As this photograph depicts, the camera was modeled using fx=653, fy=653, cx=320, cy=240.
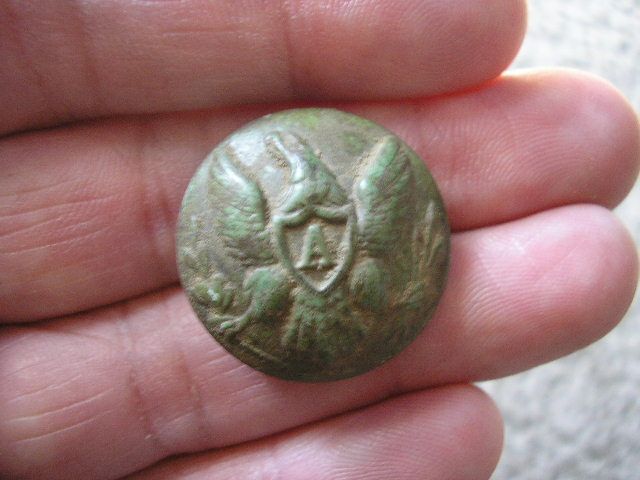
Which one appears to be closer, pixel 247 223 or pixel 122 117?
pixel 247 223

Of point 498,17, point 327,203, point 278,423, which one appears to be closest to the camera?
point 327,203

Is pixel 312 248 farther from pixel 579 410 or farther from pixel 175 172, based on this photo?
pixel 579 410

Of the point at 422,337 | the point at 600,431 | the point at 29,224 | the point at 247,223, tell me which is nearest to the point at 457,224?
the point at 422,337

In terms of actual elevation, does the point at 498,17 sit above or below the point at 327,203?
above

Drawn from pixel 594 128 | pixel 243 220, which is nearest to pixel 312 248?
pixel 243 220

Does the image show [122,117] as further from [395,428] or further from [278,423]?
[395,428]

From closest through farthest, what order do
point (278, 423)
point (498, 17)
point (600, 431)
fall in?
point (498, 17) → point (278, 423) → point (600, 431)

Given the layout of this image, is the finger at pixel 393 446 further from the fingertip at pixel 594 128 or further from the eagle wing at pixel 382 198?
the fingertip at pixel 594 128

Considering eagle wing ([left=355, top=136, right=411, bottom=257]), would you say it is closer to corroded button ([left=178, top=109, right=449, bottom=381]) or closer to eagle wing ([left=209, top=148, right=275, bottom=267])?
corroded button ([left=178, top=109, right=449, bottom=381])
